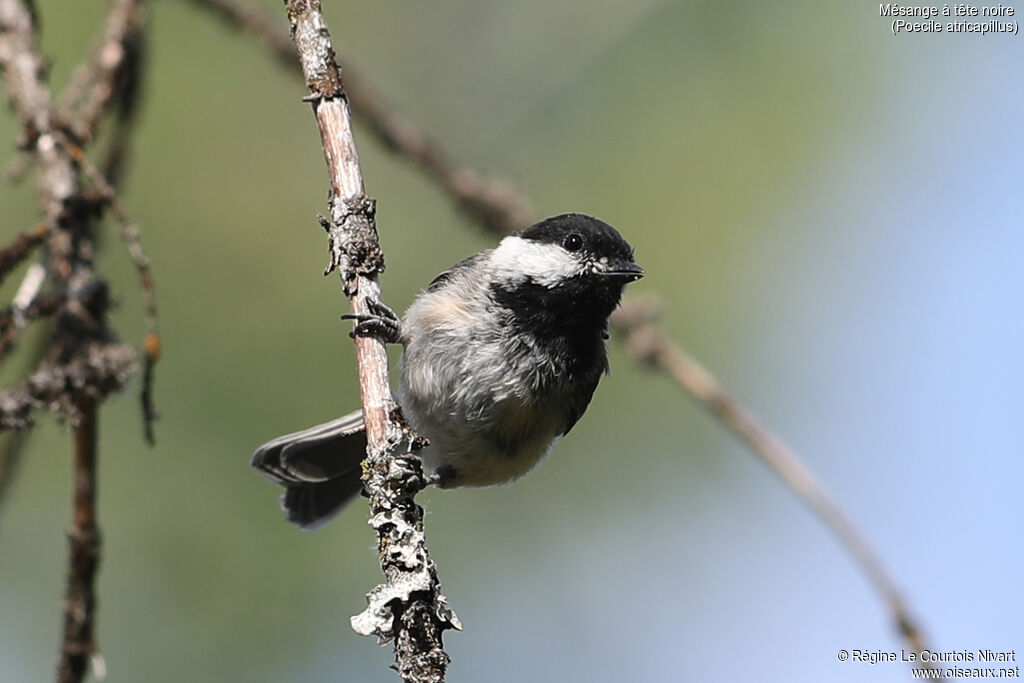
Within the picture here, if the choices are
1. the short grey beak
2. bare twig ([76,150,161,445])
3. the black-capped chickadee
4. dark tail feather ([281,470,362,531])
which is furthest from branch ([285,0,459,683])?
dark tail feather ([281,470,362,531])

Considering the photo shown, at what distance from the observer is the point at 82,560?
297cm

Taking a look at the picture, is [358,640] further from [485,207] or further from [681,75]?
[681,75]

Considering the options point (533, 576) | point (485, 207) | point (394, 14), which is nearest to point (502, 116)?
point (394, 14)

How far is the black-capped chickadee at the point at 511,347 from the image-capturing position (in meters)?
3.58

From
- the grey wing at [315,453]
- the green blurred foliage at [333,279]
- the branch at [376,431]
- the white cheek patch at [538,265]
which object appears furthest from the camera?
the green blurred foliage at [333,279]

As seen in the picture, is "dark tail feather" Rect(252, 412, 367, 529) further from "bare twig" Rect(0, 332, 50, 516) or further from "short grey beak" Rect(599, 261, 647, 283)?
"short grey beak" Rect(599, 261, 647, 283)

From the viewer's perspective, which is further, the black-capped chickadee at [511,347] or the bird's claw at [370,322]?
the black-capped chickadee at [511,347]

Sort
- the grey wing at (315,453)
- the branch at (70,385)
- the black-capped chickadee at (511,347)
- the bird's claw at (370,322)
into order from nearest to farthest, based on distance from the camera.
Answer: the bird's claw at (370,322) < the branch at (70,385) < the black-capped chickadee at (511,347) < the grey wing at (315,453)

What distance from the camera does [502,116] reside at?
5.70 meters

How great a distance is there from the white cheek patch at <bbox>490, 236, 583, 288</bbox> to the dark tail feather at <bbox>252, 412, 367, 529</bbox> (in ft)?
3.01

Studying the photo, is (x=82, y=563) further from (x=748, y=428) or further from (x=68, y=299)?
(x=748, y=428)

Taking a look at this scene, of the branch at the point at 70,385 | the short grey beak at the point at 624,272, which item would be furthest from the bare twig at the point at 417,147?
the branch at the point at 70,385

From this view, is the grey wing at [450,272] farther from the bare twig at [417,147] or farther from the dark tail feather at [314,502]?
the dark tail feather at [314,502]

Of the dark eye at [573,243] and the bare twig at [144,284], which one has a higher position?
the dark eye at [573,243]
